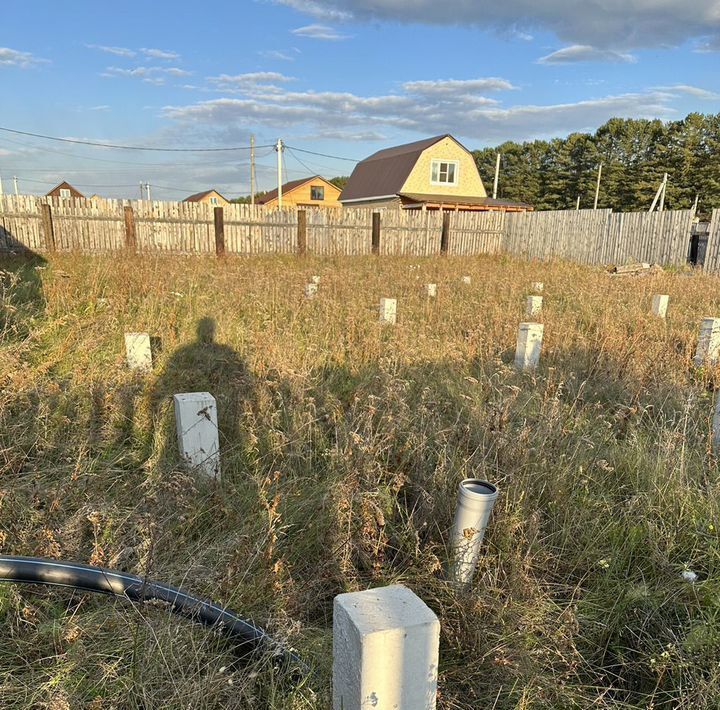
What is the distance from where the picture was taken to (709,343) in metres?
4.75

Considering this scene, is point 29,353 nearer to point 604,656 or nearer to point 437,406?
point 437,406

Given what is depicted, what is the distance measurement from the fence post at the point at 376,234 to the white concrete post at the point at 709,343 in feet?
39.8

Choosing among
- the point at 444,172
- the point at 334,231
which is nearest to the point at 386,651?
the point at 334,231

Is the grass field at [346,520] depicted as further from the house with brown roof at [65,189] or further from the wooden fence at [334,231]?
the house with brown roof at [65,189]

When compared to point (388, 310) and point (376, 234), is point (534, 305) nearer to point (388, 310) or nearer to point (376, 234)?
point (388, 310)

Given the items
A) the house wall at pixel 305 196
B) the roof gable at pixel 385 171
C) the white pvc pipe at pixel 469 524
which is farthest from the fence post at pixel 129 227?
the house wall at pixel 305 196

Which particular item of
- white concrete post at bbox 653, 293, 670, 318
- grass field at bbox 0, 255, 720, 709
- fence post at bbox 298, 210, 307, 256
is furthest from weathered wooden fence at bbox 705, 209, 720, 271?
grass field at bbox 0, 255, 720, 709

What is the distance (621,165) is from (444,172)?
2137cm

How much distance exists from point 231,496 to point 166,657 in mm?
1052

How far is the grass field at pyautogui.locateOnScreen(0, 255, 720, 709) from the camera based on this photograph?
163 cm

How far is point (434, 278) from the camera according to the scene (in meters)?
10.2

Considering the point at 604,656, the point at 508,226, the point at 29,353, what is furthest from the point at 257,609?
the point at 508,226

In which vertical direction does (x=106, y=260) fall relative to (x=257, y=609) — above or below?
above

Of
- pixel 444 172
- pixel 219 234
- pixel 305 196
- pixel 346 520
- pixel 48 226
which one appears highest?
pixel 444 172
